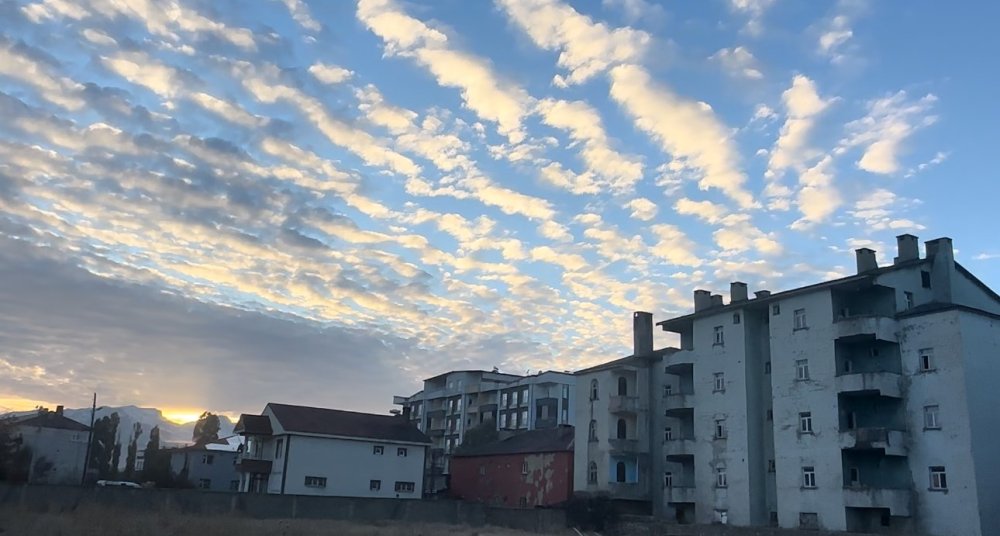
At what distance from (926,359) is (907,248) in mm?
8179

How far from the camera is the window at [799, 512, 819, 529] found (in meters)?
44.5

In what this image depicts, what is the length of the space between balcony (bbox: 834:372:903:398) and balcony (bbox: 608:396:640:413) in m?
18.2

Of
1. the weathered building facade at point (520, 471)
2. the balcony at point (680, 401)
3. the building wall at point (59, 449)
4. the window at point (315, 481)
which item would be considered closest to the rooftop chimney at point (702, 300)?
the balcony at point (680, 401)

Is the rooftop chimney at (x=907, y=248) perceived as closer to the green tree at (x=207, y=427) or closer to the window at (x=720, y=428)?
the window at (x=720, y=428)

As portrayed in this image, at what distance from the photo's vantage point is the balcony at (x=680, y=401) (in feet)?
180

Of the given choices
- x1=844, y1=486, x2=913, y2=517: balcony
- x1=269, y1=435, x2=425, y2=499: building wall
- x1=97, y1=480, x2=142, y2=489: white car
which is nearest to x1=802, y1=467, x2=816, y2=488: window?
x1=844, y1=486, x2=913, y2=517: balcony

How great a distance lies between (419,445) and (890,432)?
34.1m

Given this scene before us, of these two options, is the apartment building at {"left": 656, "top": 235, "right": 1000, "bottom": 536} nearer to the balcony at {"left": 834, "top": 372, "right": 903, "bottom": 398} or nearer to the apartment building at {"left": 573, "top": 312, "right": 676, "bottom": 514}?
the balcony at {"left": 834, "top": 372, "right": 903, "bottom": 398}

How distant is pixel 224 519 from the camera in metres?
41.0

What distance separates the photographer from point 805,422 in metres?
46.4

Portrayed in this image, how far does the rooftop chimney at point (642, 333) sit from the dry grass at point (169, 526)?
21.6m

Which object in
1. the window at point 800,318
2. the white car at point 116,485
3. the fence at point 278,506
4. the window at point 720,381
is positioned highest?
the window at point 800,318

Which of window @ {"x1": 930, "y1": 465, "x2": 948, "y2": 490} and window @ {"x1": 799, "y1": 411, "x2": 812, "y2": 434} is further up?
window @ {"x1": 799, "y1": 411, "x2": 812, "y2": 434}

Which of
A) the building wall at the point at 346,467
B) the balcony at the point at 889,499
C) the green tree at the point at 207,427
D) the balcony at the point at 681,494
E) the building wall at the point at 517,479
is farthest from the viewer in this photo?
the green tree at the point at 207,427
